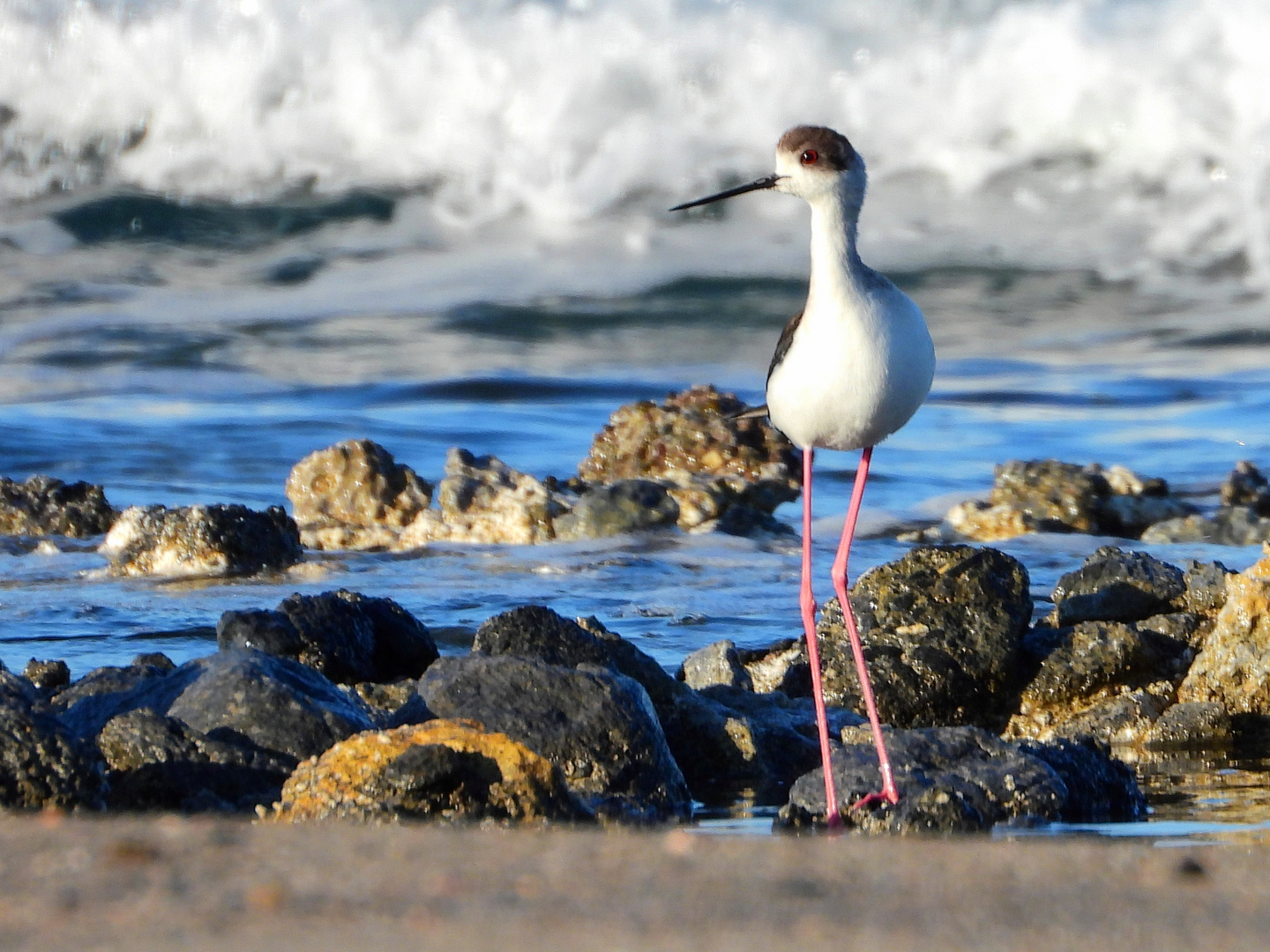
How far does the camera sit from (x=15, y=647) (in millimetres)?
7324

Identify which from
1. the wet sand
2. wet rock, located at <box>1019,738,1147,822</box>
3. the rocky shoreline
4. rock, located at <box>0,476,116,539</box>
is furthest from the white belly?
rock, located at <box>0,476,116,539</box>

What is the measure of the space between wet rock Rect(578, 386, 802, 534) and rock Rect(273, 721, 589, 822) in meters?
6.20

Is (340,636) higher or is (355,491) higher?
(355,491)

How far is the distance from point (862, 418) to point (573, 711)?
1.24 meters

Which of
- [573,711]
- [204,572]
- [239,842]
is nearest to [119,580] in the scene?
[204,572]

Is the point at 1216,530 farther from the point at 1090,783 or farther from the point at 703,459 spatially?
the point at 1090,783

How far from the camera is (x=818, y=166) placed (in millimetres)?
5082

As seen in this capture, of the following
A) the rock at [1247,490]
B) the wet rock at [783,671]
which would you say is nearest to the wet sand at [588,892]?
the wet rock at [783,671]

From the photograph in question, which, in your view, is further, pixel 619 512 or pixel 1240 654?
pixel 619 512

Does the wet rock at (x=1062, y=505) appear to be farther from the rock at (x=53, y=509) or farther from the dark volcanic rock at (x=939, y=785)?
the dark volcanic rock at (x=939, y=785)

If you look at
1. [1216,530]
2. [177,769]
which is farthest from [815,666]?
[1216,530]

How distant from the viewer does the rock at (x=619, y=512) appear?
9969 millimetres

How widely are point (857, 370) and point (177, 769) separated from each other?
223cm

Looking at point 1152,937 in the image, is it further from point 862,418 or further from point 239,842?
point 862,418
